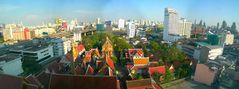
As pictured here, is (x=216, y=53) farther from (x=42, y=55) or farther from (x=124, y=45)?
(x=42, y=55)

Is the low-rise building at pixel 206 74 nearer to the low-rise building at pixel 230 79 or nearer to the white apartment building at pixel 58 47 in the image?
the low-rise building at pixel 230 79

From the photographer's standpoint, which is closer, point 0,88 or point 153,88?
point 0,88

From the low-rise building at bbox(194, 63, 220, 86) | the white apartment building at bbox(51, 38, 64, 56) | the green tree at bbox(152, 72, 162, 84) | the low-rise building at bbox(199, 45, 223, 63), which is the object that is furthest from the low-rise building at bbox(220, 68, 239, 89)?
the white apartment building at bbox(51, 38, 64, 56)

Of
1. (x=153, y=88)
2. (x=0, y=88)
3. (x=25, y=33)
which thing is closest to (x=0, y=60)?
(x=0, y=88)

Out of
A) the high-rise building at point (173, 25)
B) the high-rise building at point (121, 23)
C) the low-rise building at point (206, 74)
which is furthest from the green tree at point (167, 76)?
the high-rise building at point (121, 23)

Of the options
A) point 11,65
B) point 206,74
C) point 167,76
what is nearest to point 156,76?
point 167,76

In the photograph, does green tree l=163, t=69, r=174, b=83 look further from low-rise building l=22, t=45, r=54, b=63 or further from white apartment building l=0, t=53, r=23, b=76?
low-rise building l=22, t=45, r=54, b=63

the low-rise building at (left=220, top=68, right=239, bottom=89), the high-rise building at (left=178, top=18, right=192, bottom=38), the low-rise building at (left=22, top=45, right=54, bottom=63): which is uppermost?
the high-rise building at (left=178, top=18, right=192, bottom=38)

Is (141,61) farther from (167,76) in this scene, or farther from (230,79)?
(230,79)
